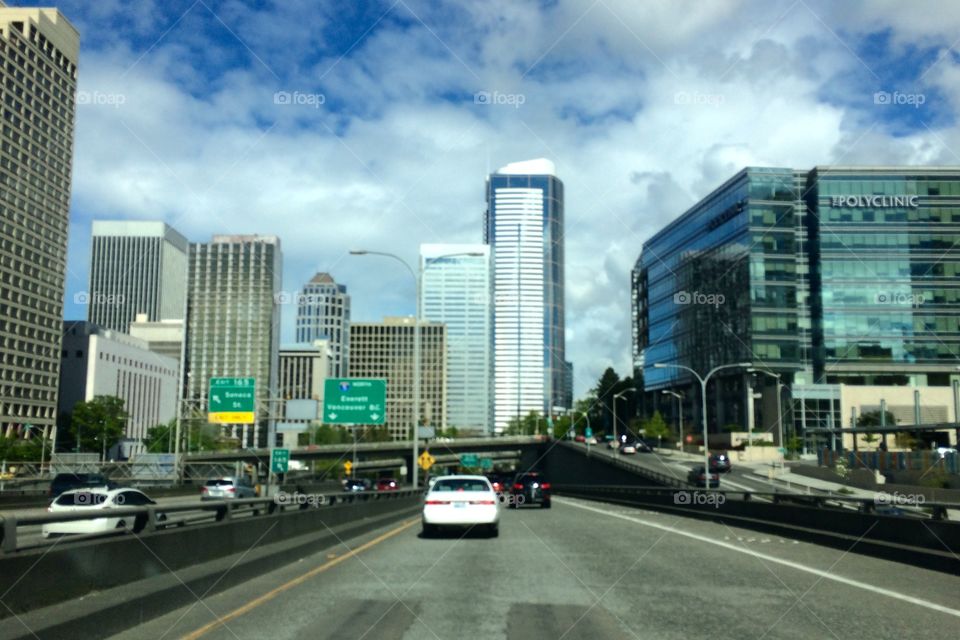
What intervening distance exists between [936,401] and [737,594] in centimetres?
9044

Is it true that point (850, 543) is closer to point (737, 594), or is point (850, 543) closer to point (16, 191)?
point (737, 594)

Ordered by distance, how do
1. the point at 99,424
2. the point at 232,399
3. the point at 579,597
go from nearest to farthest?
the point at 579,597 → the point at 232,399 → the point at 99,424

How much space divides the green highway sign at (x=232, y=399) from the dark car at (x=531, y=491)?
A: 16.6 m

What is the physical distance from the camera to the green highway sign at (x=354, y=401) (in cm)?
4225

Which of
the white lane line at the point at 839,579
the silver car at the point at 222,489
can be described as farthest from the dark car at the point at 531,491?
the white lane line at the point at 839,579

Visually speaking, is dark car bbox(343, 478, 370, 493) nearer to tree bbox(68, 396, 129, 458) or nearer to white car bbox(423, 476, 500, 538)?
white car bbox(423, 476, 500, 538)

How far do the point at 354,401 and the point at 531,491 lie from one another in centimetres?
924

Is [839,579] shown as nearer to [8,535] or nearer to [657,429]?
[8,535]

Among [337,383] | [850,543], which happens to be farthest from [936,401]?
[850,543]

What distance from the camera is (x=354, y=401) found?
42.5m

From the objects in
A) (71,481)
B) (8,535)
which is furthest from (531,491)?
(8,535)

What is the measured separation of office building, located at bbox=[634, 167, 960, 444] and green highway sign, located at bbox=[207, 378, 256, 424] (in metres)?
62.7

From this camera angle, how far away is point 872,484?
191ft

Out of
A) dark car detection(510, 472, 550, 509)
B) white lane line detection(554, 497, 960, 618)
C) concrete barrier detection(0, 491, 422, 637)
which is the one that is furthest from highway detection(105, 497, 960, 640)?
dark car detection(510, 472, 550, 509)
